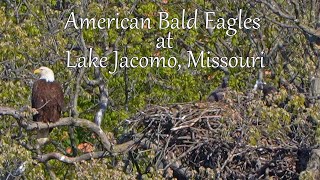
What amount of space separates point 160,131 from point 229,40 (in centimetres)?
441

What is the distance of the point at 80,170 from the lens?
31.5ft

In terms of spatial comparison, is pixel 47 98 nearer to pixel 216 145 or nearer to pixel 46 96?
pixel 46 96

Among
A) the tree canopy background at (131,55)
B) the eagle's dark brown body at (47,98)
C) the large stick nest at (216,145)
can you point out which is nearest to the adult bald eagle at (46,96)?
the eagle's dark brown body at (47,98)

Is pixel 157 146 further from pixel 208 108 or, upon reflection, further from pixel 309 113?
pixel 309 113

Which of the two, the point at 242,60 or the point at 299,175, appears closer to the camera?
the point at 299,175

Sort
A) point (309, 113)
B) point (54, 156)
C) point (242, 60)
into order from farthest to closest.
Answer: point (242, 60), point (54, 156), point (309, 113)

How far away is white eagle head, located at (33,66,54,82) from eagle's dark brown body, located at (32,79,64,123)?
0.05 metres

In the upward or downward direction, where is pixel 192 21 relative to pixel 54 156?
upward

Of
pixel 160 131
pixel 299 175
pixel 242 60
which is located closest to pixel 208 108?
pixel 160 131

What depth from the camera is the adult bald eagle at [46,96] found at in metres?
11.8

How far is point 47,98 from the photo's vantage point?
11922 mm

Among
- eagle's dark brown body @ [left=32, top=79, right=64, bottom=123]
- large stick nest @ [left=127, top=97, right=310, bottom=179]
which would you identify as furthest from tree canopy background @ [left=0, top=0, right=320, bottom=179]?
large stick nest @ [left=127, top=97, right=310, bottom=179]

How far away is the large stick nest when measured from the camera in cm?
999

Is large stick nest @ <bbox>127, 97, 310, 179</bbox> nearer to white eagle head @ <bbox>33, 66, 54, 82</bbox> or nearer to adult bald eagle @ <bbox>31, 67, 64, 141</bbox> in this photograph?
adult bald eagle @ <bbox>31, 67, 64, 141</bbox>
